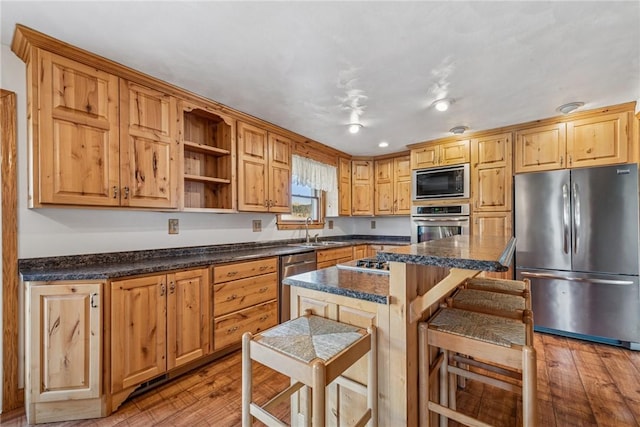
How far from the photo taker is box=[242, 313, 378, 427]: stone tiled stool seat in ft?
3.34

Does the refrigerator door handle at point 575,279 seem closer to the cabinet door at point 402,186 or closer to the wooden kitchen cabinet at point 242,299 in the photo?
the cabinet door at point 402,186

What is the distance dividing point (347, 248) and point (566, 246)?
240 centimetres

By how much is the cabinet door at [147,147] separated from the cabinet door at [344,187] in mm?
2626

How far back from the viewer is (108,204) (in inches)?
78.7

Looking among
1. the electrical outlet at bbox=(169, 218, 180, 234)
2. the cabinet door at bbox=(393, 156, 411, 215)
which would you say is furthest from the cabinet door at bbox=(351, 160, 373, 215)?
the electrical outlet at bbox=(169, 218, 180, 234)

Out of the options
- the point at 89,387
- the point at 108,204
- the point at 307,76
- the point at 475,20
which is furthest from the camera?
the point at 307,76

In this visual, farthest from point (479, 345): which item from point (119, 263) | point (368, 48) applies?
point (119, 263)

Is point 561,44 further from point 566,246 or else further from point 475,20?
→ point 566,246

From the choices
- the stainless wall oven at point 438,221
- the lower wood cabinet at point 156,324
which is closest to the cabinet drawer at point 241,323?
the lower wood cabinet at point 156,324

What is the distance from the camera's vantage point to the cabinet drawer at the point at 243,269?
2.41 meters

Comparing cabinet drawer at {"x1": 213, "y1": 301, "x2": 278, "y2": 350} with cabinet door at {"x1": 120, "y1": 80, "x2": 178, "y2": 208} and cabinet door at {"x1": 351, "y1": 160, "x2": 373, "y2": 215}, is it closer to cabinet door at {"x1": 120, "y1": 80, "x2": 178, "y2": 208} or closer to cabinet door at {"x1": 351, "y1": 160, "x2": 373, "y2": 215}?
cabinet door at {"x1": 120, "y1": 80, "x2": 178, "y2": 208}

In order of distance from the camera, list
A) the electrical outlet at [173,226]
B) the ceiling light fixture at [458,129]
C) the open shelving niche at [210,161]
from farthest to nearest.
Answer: the ceiling light fixture at [458,129] → the open shelving niche at [210,161] → the electrical outlet at [173,226]

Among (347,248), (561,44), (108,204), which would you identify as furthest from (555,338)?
(108,204)

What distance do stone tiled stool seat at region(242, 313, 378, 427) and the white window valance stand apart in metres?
2.67
